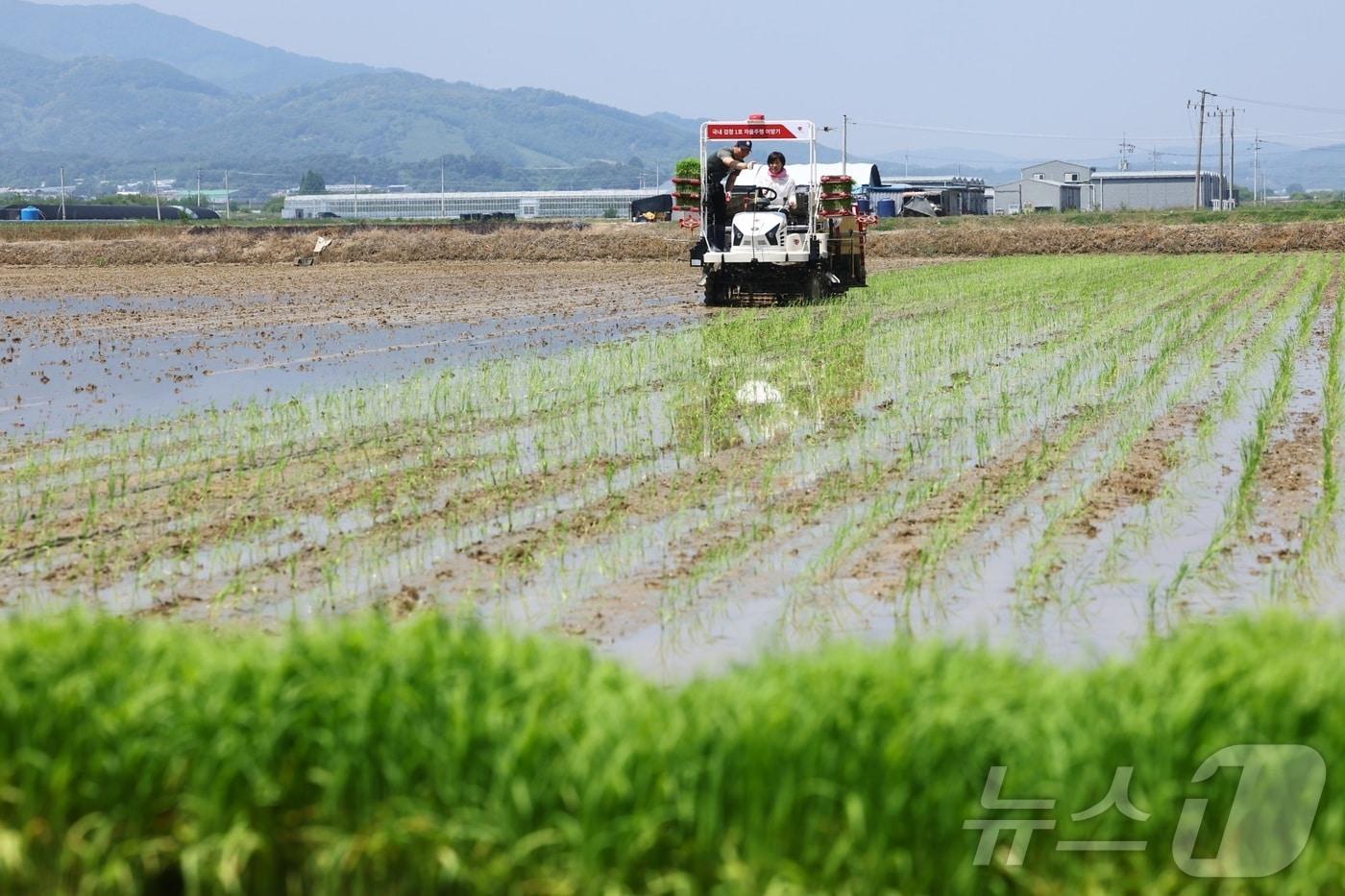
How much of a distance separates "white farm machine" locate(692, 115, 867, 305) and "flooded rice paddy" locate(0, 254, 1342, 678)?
1.64 m

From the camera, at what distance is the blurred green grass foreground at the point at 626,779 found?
3.42 metres

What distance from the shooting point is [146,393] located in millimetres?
13602

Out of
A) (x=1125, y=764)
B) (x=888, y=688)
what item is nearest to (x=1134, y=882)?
(x=1125, y=764)

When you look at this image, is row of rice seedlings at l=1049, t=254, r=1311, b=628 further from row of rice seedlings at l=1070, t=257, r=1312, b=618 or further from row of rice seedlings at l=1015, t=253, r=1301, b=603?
row of rice seedlings at l=1015, t=253, r=1301, b=603

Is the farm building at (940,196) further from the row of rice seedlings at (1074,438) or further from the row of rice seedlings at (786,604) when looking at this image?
the row of rice seedlings at (786,604)

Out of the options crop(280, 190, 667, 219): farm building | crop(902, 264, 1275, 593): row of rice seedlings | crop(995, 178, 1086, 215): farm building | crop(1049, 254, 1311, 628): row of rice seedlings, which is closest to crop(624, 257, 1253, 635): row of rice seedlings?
crop(902, 264, 1275, 593): row of rice seedlings

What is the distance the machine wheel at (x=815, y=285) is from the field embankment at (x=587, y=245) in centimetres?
2052

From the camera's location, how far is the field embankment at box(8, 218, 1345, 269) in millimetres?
42250

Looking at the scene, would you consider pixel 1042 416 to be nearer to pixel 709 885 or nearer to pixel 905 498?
pixel 905 498

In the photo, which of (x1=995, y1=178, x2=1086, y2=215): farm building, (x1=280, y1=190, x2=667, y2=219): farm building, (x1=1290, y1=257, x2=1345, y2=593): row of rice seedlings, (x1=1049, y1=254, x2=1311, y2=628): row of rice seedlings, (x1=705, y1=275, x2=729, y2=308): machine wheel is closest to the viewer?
(x1=1049, y1=254, x2=1311, y2=628): row of rice seedlings

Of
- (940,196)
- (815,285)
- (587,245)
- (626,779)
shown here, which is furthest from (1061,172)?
(626,779)

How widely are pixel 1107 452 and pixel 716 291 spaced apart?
1177 centimetres

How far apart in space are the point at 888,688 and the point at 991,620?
2653mm

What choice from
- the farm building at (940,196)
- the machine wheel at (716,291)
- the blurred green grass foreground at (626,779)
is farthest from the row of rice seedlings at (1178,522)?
the farm building at (940,196)
